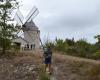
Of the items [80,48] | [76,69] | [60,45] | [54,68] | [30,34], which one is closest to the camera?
[76,69]

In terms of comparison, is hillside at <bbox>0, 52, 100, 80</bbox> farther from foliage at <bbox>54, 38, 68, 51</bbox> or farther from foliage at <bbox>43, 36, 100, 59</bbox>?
foliage at <bbox>54, 38, 68, 51</bbox>

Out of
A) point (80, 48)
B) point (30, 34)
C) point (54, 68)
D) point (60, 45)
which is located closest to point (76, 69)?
point (54, 68)

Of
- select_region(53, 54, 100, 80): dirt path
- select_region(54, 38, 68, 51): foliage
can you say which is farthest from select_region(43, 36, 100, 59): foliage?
select_region(53, 54, 100, 80): dirt path

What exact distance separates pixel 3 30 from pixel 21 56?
11.5 ft

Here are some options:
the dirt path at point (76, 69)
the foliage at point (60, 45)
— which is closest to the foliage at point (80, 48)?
the foliage at point (60, 45)

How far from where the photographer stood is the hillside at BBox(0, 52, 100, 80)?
2373 cm

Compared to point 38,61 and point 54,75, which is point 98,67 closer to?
point 54,75

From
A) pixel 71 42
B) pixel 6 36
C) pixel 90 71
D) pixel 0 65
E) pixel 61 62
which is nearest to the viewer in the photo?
pixel 90 71

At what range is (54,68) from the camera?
1025 inches

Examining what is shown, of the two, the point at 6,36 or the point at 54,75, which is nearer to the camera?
the point at 54,75

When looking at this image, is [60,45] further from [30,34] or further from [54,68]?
[54,68]

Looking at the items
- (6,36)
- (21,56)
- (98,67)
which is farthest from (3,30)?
(98,67)

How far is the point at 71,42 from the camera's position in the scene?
1636 inches

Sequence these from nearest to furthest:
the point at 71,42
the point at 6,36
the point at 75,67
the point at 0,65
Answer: the point at 75,67 → the point at 0,65 → the point at 6,36 → the point at 71,42
